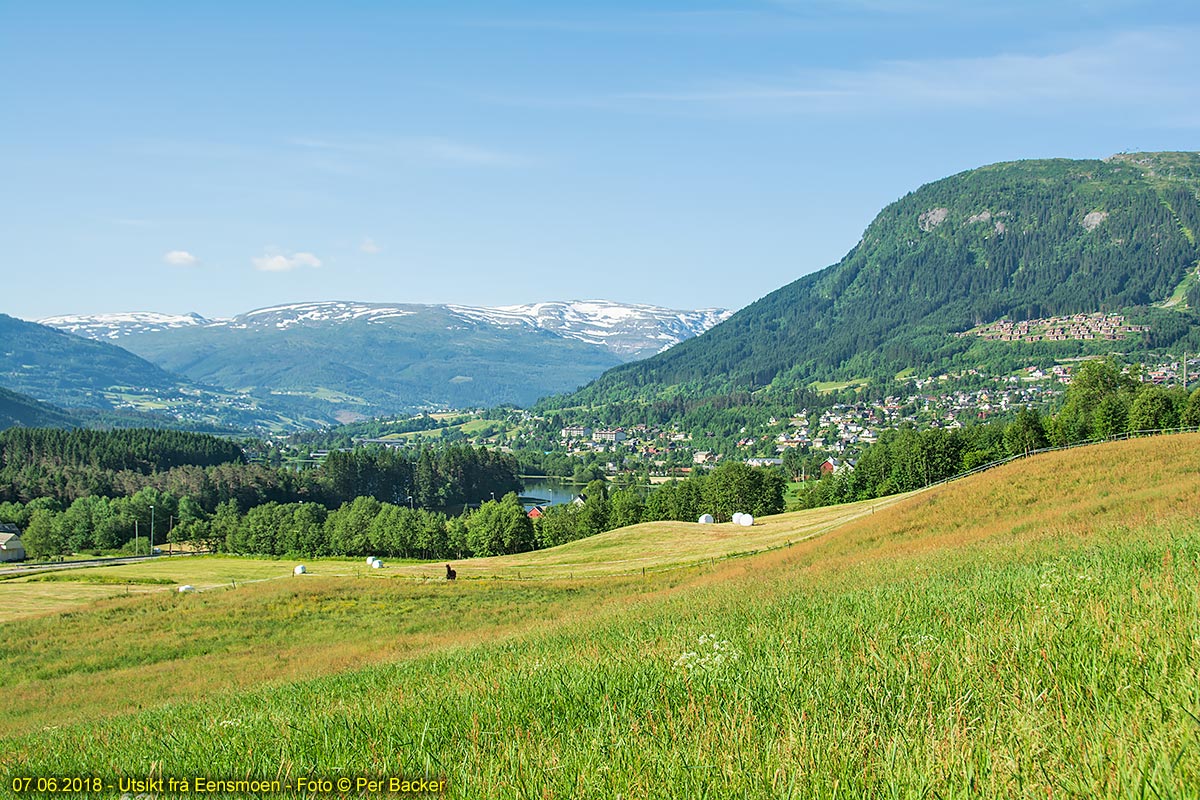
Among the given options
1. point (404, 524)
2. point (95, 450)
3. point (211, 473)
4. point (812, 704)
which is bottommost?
point (404, 524)

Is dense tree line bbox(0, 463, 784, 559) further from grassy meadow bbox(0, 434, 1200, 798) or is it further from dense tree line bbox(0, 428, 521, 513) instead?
grassy meadow bbox(0, 434, 1200, 798)

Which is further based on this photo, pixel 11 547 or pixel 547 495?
pixel 547 495

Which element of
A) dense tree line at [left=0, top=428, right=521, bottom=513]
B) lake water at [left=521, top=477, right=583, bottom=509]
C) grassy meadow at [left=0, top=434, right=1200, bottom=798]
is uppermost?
grassy meadow at [left=0, top=434, right=1200, bottom=798]

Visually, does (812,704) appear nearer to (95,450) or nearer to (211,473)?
(211,473)

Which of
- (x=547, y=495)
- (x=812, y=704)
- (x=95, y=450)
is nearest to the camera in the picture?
(x=812, y=704)

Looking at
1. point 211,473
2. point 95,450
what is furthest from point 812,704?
point 95,450

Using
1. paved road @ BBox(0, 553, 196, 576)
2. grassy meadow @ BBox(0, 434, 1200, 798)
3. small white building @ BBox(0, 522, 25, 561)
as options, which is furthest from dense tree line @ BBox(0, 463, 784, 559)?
grassy meadow @ BBox(0, 434, 1200, 798)

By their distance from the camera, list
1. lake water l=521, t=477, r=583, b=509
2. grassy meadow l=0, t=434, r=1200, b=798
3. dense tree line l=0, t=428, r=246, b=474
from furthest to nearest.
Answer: lake water l=521, t=477, r=583, b=509, dense tree line l=0, t=428, r=246, b=474, grassy meadow l=0, t=434, r=1200, b=798

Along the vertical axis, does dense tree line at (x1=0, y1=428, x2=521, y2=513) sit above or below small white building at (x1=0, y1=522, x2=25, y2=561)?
above

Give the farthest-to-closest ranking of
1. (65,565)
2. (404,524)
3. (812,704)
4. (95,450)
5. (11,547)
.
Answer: (95,450) < (11,547) < (404,524) < (65,565) < (812,704)

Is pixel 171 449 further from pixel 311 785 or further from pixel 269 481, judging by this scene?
pixel 311 785

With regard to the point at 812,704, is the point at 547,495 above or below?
below

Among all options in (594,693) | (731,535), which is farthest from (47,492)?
(594,693)

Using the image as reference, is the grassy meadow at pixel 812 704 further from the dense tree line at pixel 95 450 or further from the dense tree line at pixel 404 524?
the dense tree line at pixel 95 450
